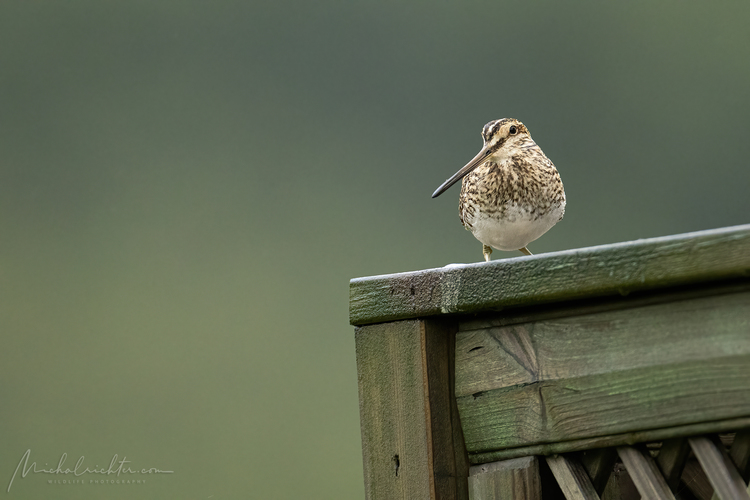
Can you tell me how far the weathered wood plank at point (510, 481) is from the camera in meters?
0.68

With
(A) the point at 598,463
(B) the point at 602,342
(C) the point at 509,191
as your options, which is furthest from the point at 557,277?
(C) the point at 509,191

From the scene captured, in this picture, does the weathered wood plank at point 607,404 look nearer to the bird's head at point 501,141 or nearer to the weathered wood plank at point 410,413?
the weathered wood plank at point 410,413

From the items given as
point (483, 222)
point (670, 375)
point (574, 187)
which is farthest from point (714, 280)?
point (574, 187)

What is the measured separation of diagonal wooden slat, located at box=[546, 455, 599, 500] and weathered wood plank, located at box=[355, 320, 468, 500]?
0.09 meters

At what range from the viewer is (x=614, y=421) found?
2.10ft

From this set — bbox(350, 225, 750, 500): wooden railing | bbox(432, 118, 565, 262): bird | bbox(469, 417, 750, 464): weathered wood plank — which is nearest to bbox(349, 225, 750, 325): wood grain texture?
bbox(350, 225, 750, 500): wooden railing

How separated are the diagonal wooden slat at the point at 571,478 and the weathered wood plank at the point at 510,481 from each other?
0.02m

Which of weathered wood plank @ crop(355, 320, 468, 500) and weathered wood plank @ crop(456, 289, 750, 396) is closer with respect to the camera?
weathered wood plank @ crop(456, 289, 750, 396)

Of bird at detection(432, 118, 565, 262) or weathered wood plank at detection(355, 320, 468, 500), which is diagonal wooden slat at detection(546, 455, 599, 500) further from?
bird at detection(432, 118, 565, 262)

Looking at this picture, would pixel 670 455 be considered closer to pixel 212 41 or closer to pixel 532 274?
pixel 532 274

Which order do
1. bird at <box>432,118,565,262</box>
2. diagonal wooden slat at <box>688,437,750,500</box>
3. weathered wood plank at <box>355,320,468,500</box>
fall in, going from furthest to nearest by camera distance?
bird at <box>432,118,565,262</box> → weathered wood plank at <box>355,320,468,500</box> → diagonal wooden slat at <box>688,437,750,500</box>

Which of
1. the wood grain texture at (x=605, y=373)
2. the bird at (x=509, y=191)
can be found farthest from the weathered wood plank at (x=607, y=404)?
the bird at (x=509, y=191)

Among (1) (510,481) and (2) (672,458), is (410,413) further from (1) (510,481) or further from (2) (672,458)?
(2) (672,458)

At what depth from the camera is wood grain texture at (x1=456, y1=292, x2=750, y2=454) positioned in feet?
1.96
